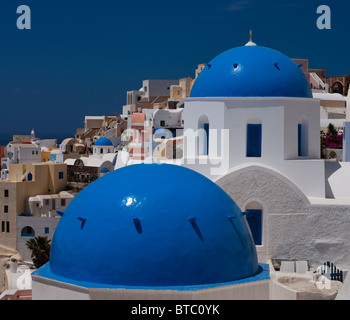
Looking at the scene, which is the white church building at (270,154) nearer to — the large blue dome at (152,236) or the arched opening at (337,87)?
the large blue dome at (152,236)

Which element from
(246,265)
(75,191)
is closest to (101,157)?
(75,191)

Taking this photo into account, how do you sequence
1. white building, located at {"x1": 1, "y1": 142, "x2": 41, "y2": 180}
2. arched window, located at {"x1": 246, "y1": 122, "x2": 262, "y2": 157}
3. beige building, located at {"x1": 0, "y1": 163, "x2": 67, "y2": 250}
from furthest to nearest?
white building, located at {"x1": 1, "y1": 142, "x2": 41, "y2": 180} < beige building, located at {"x1": 0, "y1": 163, "x2": 67, "y2": 250} < arched window, located at {"x1": 246, "y1": 122, "x2": 262, "y2": 157}

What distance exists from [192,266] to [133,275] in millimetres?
881

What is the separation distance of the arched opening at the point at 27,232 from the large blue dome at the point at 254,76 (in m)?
22.3

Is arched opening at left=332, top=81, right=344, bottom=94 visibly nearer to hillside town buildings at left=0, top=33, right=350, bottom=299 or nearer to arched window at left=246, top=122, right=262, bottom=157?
hillside town buildings at left=0, top=33, right=350, bottom=299

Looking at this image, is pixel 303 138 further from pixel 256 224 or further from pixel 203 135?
pixel 256 224

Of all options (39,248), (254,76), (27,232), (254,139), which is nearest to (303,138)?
(254,139)

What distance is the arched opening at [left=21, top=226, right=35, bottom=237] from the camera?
1481 inches

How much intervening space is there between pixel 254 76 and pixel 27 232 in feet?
78.2

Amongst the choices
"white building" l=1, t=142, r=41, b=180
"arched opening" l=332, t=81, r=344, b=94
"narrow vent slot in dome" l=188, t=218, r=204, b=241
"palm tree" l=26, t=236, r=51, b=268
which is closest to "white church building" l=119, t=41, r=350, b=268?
"narrow vent slot in dome" l=188, t=218, r=204, b=241

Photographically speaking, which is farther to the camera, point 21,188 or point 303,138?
point 21,188

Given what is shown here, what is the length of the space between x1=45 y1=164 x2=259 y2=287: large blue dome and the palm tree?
24.0 m

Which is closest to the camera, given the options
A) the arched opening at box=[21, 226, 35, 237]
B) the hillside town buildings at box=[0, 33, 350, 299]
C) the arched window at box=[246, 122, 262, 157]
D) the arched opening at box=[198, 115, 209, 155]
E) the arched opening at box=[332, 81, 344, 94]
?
the hillside town buildings at box=[0, 33, 350, 299]

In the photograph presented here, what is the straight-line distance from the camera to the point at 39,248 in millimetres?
35219
